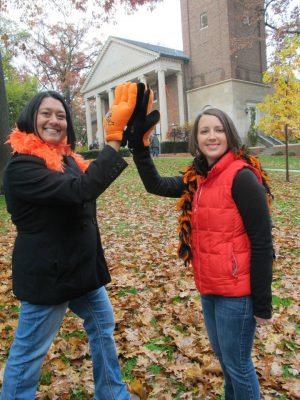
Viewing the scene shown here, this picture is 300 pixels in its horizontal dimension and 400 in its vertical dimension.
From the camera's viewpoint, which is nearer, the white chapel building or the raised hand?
the raised hand

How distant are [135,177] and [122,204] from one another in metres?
5.09

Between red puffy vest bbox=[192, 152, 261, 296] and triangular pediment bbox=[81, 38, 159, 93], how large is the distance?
32.3m

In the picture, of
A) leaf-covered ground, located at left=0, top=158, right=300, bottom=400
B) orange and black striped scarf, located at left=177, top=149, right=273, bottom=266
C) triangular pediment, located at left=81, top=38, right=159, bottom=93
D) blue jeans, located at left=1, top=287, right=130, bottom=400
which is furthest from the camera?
triangular pediment, located at left=81, top=38, right=159, bottom=93

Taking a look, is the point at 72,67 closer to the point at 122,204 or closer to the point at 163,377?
the point at 122,204

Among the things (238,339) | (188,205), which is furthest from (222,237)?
(238,339)

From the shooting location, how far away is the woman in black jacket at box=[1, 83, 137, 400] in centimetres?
194

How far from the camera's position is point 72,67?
129 ft

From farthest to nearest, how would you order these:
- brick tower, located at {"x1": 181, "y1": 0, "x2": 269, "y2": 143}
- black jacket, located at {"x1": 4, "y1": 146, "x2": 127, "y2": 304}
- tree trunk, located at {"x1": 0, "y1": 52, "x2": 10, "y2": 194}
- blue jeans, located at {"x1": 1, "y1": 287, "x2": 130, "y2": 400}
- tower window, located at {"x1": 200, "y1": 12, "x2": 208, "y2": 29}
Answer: tower window, located at {"x1": 200, "y1": 12, "x2": 208, "y2": 29} → brick tower, located at {"x1": 181, "y1": 0, "x2": 269, "y2": 143} → tree trunk, located at {"x1": 0, "y1": 52, "x2": 10, "y2": 194} → blue jeans, located at {"x1": 1, "y1": 287, "x2": 130, "y2": 400} → black jacket, located at {"x1": 4, "y1": 146, "x2": 127, "y2": 304}

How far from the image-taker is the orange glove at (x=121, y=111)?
81.0 inches

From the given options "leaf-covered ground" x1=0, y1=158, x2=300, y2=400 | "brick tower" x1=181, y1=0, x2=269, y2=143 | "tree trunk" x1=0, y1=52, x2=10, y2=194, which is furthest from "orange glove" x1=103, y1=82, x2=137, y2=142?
"brick tower" x1=181, y1=0, x2=269, y2=143

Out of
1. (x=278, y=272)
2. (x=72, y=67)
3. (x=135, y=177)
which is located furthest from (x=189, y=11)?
(x=278, y=272)

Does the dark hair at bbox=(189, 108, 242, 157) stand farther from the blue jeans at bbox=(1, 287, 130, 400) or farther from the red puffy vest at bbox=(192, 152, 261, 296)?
the blue jeans at bbox=(1, 287, 130, 400)

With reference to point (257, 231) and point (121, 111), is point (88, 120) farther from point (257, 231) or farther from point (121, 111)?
point (257, 231)

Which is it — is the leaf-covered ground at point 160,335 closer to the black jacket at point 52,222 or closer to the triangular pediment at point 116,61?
the black jacket at point 52,222
